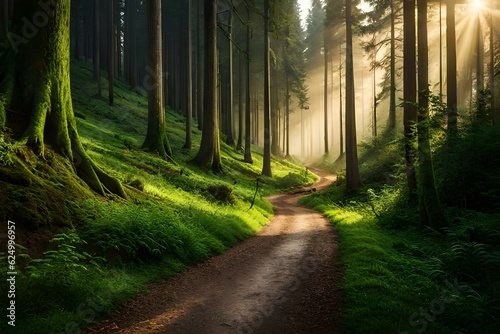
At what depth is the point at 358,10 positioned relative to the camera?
1121 inches

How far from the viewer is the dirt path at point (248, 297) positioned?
16.7 ft

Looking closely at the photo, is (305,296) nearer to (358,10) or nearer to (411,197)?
(411,197)

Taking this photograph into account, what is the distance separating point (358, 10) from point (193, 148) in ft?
58.8

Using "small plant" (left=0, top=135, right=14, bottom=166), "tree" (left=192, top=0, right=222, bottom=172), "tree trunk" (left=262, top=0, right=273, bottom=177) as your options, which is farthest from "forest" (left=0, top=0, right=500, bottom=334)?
"tree trunk" (left=262, top=0, right=273, bottom=177)

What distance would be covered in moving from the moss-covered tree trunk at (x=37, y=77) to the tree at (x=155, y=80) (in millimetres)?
8559

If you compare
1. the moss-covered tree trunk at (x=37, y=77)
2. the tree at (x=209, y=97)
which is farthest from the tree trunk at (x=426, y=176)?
the tree at (x=209, y=97)

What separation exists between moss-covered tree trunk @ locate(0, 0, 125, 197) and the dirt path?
4496mm

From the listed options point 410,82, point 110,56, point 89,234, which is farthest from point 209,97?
point 89,234

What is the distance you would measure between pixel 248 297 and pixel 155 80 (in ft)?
43.8

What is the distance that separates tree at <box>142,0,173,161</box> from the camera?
55.8 feet

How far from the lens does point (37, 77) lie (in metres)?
7.99

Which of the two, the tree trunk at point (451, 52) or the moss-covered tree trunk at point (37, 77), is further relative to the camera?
the tree trunk at point (451, 52)

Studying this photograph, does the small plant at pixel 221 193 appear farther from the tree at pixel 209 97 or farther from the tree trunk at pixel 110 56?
the tree trunk at pixel 110 56

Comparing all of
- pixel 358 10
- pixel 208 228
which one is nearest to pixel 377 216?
pixel 208 228
